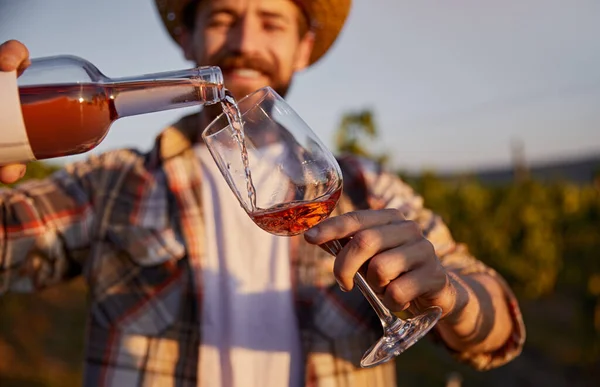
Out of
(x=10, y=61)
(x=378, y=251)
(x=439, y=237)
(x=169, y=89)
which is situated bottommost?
(x=439, y=237)

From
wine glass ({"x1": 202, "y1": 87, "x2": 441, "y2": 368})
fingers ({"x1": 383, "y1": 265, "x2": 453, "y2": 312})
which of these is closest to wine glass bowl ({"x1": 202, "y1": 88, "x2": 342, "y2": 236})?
wine glass ({"x1": 202, "y1": 87, "x2": 441, "y2": 368})

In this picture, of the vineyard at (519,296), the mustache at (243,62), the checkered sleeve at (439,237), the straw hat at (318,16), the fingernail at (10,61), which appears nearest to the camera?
the fingernail at (10,61)

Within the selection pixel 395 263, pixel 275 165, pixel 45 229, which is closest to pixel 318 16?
pixel 275 165

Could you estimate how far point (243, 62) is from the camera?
1.77m

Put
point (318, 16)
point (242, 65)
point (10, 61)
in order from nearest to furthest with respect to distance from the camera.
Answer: point (10, 61)
point (242, 65)
point (318, 16)

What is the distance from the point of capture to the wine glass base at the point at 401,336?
1.11 meters

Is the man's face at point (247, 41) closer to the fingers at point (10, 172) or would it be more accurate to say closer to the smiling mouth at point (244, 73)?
the smiling mouth at point (244, 73)

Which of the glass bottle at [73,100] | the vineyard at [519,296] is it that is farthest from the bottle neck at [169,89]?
the vineyard at [519,296]

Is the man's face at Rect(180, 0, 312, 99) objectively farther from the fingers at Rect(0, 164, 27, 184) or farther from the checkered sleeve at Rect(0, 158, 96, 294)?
the fingers at Rect(0, 164, 27, 184)

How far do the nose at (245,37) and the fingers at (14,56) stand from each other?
2.65ft

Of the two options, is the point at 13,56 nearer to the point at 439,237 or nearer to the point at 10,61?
the point at 10,61

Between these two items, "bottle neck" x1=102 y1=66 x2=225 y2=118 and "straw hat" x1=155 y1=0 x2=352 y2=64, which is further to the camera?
"straw hat" x1=155 y1=0 x2=352 y2=64

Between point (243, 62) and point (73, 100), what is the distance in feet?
2.47

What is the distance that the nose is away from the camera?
5.82 feet
